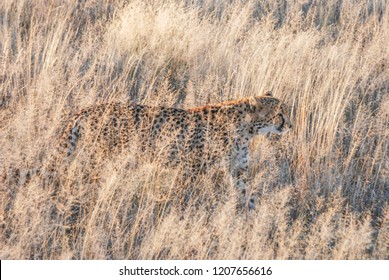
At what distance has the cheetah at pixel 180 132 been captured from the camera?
5449mm

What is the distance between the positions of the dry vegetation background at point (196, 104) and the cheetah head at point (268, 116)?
138mm

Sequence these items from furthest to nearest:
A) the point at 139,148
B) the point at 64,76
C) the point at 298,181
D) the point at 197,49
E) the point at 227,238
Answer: the point at 197,49
the point at 64,76
the point at 298,181
the point at 139,148
the point at 227,238

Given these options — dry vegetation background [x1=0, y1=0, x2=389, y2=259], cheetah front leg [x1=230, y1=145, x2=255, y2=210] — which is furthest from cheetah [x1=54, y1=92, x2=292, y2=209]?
dry vegetation background [x1=0, y1=0, x2=389, y2=259]

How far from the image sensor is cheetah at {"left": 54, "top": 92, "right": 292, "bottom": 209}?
5449 millimetres

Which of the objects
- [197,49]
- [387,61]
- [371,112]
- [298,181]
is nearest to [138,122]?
[298,181]

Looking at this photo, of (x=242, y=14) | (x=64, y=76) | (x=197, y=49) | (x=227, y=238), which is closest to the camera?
(x=227, y=238)

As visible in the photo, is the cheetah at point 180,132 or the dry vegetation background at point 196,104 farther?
the cheetah at point 180,132

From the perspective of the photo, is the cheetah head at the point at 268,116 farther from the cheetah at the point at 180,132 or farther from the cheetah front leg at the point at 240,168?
the cheetah front leg at the point at 240,168

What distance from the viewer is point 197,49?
734cm

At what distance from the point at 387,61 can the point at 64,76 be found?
3317mm

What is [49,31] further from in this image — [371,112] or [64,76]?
[371,112]

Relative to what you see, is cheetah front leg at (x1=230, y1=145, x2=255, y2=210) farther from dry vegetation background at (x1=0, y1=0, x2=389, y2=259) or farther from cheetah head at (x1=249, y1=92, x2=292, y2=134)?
cheetah head at (x1=249, y1=92, x2=292, y2=134)

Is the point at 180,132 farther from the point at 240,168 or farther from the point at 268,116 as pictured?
the point at 268,116

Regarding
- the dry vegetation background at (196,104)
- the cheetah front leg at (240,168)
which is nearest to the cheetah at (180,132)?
the cheetah front leg at (240,168)
